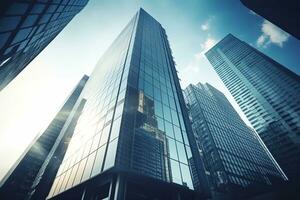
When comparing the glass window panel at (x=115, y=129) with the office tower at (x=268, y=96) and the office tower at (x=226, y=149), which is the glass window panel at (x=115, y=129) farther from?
the office tower at (x=268, y=96)

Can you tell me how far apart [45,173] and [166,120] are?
2972cm

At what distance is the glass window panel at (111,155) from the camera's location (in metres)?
11.8

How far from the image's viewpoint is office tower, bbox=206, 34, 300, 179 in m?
89.2

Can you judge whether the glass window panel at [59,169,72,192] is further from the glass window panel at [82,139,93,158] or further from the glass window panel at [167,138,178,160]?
the glass window panel at [167,138,178,160]

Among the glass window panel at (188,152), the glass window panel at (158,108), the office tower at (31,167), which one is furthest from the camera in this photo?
the office tower at (31,167)

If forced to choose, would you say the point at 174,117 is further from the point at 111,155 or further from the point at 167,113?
the point at 111,155

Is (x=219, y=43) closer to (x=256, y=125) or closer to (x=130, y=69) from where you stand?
(x=256, y=125)

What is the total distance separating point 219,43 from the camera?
7116 inches

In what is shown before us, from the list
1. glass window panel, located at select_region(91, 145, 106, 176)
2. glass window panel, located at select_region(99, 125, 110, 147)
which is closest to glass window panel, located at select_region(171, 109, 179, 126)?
glass window panel, located at select_region(99, 125, 110, 147)

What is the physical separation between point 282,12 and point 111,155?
2013cm

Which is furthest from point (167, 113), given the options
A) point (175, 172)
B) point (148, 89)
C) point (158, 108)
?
point (175, 172)

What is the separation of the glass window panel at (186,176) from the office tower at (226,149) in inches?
2014

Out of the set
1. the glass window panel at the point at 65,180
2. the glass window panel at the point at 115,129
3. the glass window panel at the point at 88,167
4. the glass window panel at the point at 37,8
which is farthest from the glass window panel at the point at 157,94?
the glass window panel at the point at 37,8

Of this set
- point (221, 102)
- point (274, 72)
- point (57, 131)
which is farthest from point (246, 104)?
point (57, 131)
